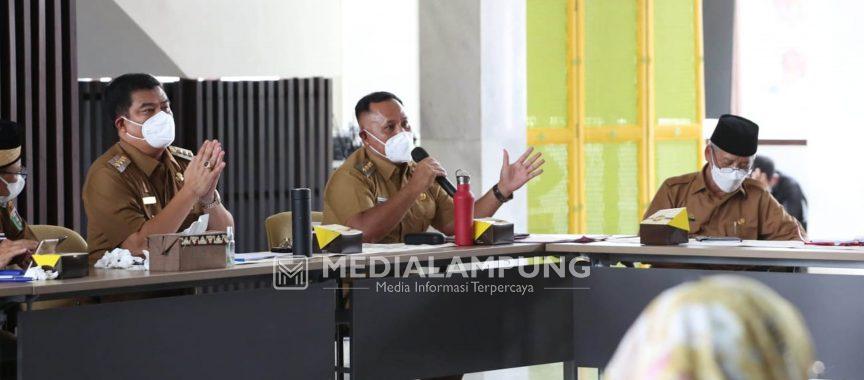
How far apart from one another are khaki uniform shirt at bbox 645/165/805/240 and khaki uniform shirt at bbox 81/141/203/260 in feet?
5.57

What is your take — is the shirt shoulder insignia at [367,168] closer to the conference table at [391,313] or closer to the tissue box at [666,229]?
the conference table at [391,313]

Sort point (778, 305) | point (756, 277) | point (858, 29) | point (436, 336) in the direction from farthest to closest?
point (858, 29) < point (436, 336) < point (756, 277) < point (778, 305)

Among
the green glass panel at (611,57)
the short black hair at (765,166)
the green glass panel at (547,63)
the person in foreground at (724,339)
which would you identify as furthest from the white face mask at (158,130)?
the short black hair at (765,166)

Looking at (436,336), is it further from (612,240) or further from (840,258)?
(840,258)

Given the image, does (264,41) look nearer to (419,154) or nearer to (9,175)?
(419,154)

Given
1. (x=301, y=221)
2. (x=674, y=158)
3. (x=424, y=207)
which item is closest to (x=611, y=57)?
(x=674, y=158)

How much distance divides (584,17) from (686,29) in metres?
0.65

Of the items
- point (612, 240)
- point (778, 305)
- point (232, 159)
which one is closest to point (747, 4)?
point (232, 159)

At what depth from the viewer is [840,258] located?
3.17 metres

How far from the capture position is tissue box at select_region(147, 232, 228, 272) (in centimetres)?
283

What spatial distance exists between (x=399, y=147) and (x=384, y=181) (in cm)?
16

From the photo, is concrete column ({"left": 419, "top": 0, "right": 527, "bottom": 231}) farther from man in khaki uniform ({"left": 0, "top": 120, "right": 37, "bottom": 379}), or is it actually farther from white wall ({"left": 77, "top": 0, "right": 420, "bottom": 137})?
man in khaki uniform ({"left": 0, "top": 120, "right": 37, "bottom": 379})

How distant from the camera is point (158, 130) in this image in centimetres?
340

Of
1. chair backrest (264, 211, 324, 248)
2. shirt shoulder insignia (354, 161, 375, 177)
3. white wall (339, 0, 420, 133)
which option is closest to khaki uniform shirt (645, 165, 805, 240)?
shirt shoulder insignia (354, 161, 375, 177)
